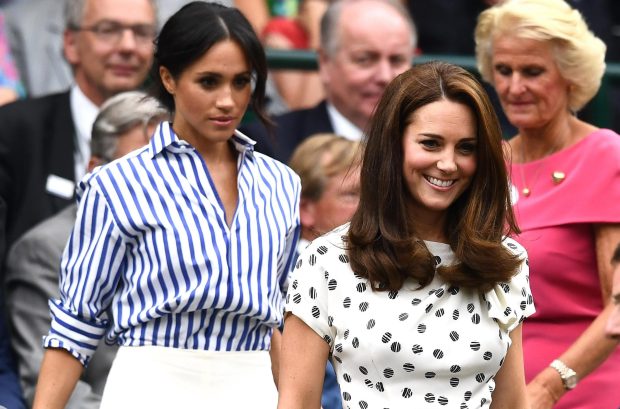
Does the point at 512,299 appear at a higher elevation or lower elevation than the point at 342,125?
higher

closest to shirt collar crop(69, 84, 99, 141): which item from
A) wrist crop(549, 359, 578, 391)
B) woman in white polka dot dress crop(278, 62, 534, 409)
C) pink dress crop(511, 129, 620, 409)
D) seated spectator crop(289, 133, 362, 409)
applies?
seated spectator crop(289, 133, 362, 409)

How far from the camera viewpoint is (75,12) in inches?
267

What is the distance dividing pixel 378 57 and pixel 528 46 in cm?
197

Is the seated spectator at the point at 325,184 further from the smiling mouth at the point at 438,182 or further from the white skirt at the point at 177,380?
the smiling mouth at the point at 438,182

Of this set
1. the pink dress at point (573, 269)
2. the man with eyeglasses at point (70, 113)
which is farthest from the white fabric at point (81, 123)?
→ the pink dress at point (573, 269)

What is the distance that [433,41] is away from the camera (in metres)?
8.07

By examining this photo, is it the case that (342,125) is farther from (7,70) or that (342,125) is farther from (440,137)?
(440,137)

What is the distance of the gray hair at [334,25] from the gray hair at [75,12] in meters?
0.84

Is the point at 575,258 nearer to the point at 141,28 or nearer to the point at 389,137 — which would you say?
the point at 389,137

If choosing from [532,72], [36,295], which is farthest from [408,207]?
[36,295]

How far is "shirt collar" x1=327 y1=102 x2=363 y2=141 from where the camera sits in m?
6.88

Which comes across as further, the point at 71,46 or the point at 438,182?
the point at 71,46

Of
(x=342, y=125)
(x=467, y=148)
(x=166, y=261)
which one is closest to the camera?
(x=467, y=148)

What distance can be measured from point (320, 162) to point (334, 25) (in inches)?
55.4
